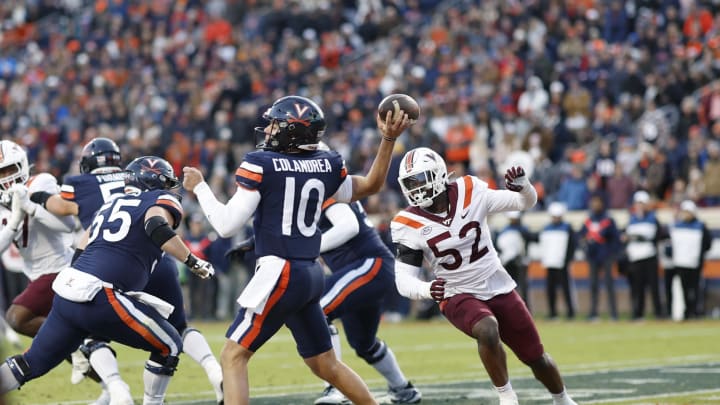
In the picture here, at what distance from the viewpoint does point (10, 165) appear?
7.39 meters

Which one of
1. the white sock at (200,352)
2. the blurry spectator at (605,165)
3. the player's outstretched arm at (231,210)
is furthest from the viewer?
the blurry spectator at (605,165)

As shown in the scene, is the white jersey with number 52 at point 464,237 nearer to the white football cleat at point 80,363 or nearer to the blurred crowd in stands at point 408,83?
the white football cleat at point 80,363

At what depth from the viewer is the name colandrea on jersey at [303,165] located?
5410mm

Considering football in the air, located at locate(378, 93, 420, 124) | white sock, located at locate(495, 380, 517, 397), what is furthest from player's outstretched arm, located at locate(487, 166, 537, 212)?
white sock, located at locate(495, 380, 517, 397)

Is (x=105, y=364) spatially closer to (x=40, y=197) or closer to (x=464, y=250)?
(x=40, y=197)

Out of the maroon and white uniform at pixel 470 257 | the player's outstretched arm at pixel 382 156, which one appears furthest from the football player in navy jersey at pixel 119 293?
the maroon and white uniform at pixel 470 257

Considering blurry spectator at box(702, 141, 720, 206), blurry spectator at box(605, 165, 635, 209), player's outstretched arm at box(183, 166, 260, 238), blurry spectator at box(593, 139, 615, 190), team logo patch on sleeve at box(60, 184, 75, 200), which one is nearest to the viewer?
player's outstretched arm at box(183, 166, 260, 238)

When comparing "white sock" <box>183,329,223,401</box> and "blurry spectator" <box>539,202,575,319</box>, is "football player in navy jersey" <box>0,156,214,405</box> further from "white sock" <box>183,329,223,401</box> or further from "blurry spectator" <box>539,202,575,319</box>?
"blurry spectator" <box>539,202,575,319</box>

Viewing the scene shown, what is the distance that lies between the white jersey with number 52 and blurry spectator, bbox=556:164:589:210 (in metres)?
9.46

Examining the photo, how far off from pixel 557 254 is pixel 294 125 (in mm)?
9884

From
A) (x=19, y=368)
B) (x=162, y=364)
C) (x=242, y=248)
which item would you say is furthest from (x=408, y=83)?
(x=19, y=368)

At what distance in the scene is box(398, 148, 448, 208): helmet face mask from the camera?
625 cm

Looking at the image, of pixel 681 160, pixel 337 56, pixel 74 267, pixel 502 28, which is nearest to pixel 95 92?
pixel 337 56

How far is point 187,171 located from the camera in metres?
5.48
